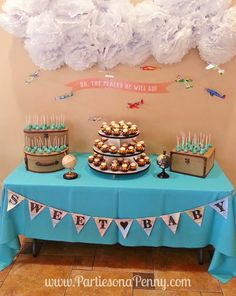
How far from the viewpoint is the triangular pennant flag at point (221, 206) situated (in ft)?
6.10

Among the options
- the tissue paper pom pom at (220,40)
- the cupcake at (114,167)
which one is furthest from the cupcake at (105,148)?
the tissue paper pom pom at (220,40)

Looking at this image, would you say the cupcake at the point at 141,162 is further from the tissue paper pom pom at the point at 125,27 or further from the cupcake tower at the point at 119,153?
the tissue paper pom pom at the point at 125,27

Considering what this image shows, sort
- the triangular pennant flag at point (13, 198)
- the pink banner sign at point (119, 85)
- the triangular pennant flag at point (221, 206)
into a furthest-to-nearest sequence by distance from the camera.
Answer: the pink banner sign at point (119, 85), the triangular pennant flag at point (13, 198), the triangular pennant flag at point (221, 206)

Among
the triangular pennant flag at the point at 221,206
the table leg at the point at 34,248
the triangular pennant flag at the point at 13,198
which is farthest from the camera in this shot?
the table leg at the point at 34,248

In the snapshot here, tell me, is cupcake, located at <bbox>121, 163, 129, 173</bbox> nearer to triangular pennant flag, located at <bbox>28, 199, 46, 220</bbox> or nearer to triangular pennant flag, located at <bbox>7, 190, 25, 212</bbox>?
triangular pennant flag, located at <bbox>28, 199, 46, 220</bbox>

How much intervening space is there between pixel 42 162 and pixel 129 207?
27.5 inches

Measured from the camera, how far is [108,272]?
206cm

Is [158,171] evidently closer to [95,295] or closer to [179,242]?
[179,242]

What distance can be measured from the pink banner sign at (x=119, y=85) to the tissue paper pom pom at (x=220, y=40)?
0.35m

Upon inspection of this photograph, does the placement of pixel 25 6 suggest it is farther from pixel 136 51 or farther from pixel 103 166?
pixel 103 166

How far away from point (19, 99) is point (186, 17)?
1.42 m

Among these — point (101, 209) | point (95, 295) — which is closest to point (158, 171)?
point (101, 209)

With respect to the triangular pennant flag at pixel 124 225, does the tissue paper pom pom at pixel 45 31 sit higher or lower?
higher

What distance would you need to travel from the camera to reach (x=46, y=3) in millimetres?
2043
